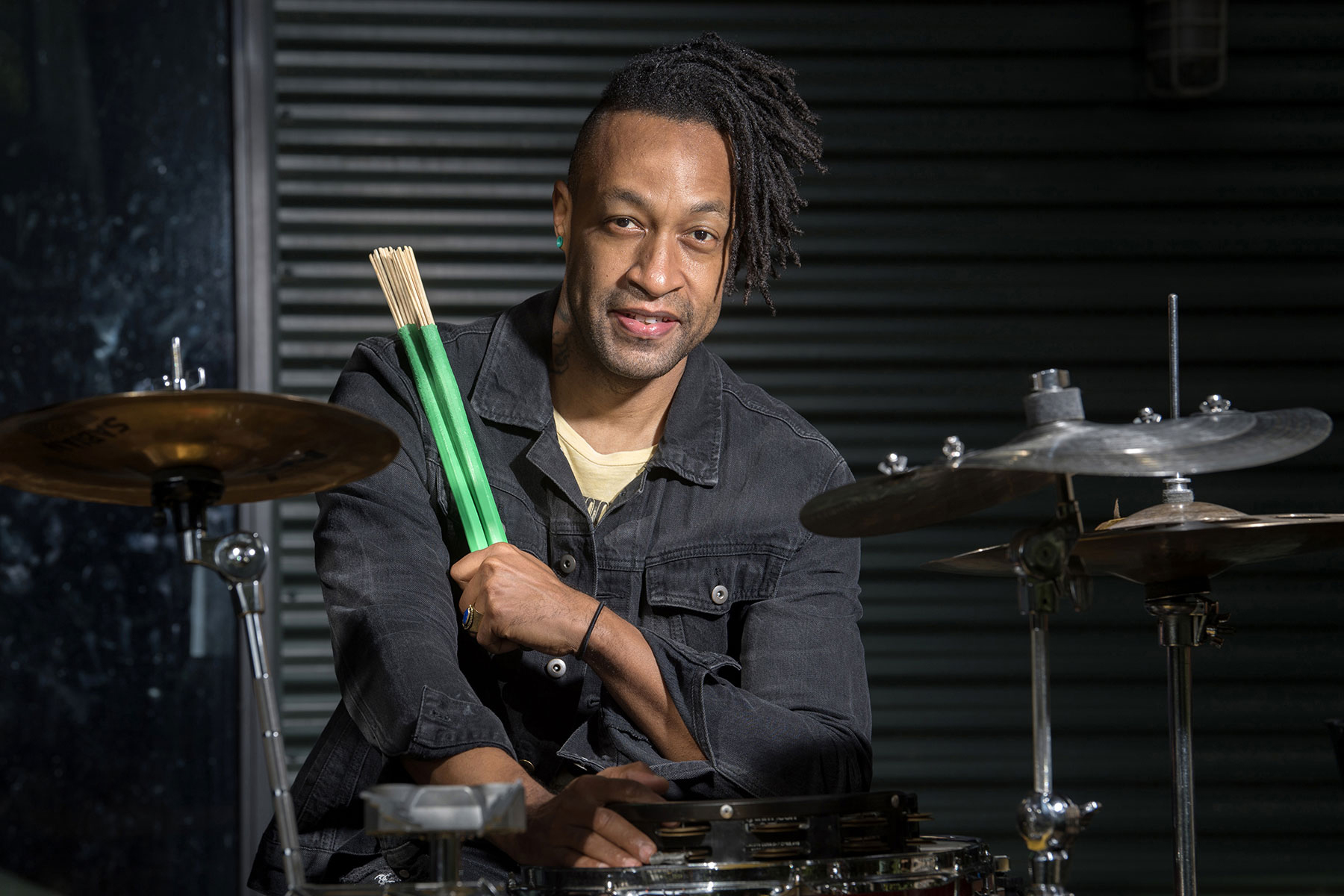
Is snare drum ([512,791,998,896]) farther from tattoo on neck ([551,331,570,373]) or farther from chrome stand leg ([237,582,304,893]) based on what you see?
→ tattoo on neck ([551,331,570,373])

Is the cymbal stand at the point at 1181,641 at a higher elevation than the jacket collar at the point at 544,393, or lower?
lower

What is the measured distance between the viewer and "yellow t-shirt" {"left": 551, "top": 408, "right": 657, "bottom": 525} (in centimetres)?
233

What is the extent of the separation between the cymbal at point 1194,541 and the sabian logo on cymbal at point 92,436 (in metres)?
1.15

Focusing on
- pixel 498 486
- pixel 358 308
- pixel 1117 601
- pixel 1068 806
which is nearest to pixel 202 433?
pixel 498 486

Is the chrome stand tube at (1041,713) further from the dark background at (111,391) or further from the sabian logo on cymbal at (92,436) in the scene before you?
the dark background at (111,391)

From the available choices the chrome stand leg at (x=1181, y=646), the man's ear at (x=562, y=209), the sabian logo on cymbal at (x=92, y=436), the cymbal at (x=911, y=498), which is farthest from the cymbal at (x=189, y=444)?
the chrome stand leg at (x=1181, y=646)

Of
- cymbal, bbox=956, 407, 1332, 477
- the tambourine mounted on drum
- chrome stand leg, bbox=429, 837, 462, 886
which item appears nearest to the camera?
chrome stand leg, bbox=429, 837, 462, 886

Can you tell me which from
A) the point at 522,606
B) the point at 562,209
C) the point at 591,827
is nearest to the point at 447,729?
the point at 522,606

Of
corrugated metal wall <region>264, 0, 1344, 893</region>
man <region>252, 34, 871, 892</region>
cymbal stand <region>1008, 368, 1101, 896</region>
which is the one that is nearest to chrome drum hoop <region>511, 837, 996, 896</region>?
cymbal stand <region>1008, 368, 1101, 896</region>

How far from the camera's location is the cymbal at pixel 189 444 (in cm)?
137

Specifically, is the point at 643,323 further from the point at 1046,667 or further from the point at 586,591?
the point at 1046,667

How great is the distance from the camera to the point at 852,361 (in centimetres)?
418

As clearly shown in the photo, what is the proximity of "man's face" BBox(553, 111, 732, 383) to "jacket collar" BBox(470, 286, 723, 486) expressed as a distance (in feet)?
0.43

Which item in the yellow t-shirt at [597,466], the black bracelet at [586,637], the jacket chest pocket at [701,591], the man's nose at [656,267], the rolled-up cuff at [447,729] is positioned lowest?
the rolled-up cuff at [447,729]
